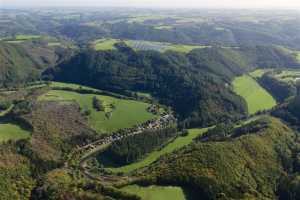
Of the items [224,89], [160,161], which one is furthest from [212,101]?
[160,161]

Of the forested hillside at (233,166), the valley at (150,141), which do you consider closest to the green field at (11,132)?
the valley at (150,141)

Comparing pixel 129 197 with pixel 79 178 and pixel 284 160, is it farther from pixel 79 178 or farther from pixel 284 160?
pixel 284 160

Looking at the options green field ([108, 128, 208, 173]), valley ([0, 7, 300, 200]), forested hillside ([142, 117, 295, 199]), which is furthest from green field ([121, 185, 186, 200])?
green field ([108, 128, 208, 173])

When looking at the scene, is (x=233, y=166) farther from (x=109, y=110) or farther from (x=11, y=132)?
(x=11, y=132)

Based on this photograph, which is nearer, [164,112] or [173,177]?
[173,177]

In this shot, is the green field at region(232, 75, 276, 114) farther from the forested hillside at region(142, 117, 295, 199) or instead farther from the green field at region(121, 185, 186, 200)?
the green field at region(121, 185, 186, 200)

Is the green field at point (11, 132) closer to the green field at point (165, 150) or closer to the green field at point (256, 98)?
the green field at point (165, 150)
